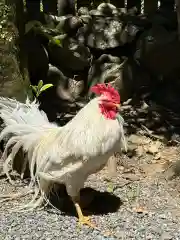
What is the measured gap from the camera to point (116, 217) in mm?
4324

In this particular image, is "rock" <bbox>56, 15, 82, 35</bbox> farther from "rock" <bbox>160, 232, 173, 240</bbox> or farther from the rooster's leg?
"rock" <bbox>160, 232, 173, 240</bbox>

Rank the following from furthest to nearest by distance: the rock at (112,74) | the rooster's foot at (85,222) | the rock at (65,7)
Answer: the rock at (65,7) → the rock at (112,74) → the rooster's foot at (85,222)

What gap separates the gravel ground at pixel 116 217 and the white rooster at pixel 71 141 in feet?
0.52

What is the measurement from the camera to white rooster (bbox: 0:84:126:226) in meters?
3.96

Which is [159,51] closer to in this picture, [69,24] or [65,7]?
[69,24]

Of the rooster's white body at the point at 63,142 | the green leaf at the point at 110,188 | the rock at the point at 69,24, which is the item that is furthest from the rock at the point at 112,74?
the rooster's white body at the point at 63,142

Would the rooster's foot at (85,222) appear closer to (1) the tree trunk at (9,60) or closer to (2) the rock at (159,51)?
(1) the tree trunk at (9,60)

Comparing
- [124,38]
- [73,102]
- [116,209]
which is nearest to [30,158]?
[116,209]

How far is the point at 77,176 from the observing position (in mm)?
4078

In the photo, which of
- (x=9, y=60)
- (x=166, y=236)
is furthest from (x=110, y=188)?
(x=9, y=60)

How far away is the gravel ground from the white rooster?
16 cm

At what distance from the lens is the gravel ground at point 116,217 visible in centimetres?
403

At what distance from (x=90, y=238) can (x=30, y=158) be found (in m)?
0.93

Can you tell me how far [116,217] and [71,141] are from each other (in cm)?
81
